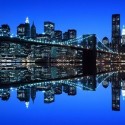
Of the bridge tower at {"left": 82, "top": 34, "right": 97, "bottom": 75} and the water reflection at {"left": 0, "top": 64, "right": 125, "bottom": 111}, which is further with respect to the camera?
the bridge tower at {"left": 82, "top": 34, "right": 97, "bottom": 75}

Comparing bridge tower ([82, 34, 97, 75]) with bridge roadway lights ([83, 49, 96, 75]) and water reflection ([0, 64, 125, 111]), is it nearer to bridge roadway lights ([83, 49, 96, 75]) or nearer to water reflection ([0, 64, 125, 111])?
bridge roadway lights ([83, 49, 96, 75])

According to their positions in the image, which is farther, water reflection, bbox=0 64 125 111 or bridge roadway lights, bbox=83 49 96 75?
bridge roadway lights, bbox=83 49 96 75

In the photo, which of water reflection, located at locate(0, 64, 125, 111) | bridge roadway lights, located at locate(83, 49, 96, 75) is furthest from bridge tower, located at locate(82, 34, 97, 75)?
water reflection, located at locate(0, 64, 125, 111)

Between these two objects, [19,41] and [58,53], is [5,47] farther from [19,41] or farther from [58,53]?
[19,41]

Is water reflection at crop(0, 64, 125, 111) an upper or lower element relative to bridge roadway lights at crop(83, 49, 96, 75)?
lower

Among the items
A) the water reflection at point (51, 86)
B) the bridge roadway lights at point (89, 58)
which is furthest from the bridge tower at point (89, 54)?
the water reflection at point (51, 86)

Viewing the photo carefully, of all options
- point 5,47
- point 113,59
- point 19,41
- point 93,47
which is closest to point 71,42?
point 93,47

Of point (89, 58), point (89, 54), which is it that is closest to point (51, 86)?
point (89, 58)

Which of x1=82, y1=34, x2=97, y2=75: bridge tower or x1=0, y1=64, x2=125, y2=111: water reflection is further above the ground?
x1=82, y1=34, x2=97, y2=75: bridge tower

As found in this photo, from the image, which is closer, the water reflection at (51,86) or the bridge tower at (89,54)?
the water reflection at (51,86)

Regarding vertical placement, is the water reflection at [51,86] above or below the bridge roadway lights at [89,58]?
below

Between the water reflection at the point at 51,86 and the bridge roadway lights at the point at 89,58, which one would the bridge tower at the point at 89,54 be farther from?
the water reflection at the point at 51,86
